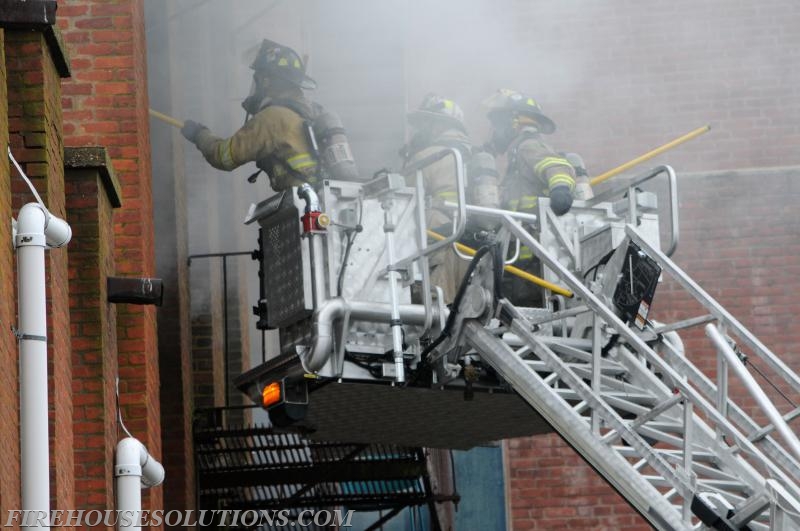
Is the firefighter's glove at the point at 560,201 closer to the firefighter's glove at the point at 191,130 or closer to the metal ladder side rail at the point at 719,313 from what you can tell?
the metal ladder side rail at the point at 719,313

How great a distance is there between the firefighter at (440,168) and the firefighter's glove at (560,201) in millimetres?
624

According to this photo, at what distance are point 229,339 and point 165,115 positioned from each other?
240 centimetres

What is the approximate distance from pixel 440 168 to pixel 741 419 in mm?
2669

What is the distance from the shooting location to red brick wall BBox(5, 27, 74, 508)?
22.3 ft

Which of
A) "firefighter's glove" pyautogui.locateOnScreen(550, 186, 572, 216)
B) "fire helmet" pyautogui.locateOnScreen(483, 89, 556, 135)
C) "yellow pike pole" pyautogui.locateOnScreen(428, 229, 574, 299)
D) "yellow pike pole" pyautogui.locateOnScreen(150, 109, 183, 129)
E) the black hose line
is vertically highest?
"yellow pike pole" pyautogui.locateOnScreen(150, 109, 183, 129)

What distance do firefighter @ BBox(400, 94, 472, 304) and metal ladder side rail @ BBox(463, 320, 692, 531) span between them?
0.66 metres

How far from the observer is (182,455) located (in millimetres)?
10680

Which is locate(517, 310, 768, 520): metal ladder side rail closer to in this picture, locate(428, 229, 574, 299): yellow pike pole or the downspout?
locate(428, 229, 574, 299): yellow pike pole

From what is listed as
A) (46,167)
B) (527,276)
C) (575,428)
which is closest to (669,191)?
(527,276)

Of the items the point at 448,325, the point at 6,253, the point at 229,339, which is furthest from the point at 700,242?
the point at 6,253

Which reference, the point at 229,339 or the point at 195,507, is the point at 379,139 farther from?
the point at 195,507

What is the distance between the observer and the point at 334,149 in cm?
983

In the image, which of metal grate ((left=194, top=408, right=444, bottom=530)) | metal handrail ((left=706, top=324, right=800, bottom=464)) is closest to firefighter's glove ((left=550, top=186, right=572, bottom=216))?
metal handrail ((left=706, top=324, right=800, bottom=464))

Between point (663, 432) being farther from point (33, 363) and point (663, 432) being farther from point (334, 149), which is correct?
point (33, 363)
